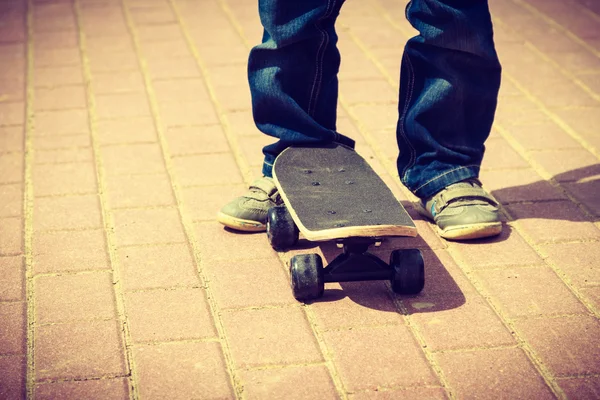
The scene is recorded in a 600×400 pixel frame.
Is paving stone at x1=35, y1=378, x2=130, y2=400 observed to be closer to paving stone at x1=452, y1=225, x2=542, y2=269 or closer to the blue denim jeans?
the blue denim jeans

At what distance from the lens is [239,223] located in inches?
110

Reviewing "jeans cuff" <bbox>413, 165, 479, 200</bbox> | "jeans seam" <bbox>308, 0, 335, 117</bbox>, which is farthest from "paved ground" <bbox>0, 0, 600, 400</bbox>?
"jeans seam" <bbox>308, 0, 335, 117</bbox>

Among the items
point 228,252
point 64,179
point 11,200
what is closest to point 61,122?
point 64,179

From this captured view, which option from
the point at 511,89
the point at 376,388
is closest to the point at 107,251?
the point at 376,388

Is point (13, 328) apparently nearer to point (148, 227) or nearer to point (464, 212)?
point (148, 227)

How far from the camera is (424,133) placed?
283cm

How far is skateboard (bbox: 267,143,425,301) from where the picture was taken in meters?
2.31

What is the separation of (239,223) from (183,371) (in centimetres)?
76

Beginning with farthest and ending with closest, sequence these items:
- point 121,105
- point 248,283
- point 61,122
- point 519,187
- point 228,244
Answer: point 121,105
point 61,122
point 519,187
point 228,244
point 248,283

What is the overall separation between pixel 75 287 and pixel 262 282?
23.3 inches

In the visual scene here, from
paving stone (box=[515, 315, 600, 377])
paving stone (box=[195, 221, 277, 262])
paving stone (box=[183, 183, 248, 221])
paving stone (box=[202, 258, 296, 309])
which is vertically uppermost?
paving stone (box=[515, 315, 600, 377])

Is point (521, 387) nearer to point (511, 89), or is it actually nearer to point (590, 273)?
point (590, 273)

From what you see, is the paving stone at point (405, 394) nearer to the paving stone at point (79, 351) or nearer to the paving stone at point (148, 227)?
the paving stone at point (79, 351)

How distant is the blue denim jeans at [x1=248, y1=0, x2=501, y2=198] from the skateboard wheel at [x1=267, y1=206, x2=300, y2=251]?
0.29 meters
